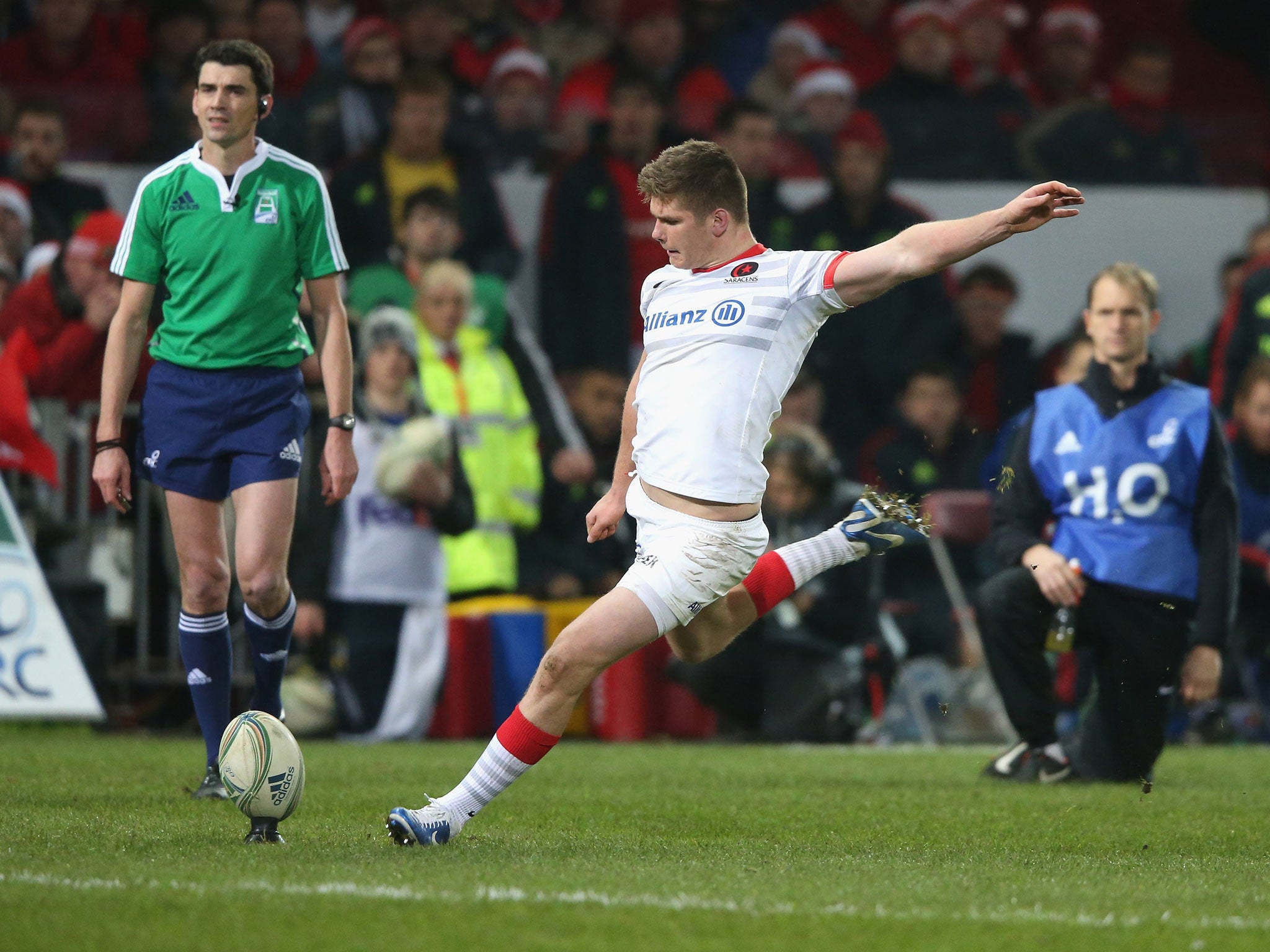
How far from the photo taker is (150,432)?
6.66 meters

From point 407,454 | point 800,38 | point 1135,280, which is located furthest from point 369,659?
point 800,38

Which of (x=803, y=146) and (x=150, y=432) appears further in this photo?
(x=803, y=146)

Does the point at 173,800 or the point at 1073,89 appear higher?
the point at 1073,89

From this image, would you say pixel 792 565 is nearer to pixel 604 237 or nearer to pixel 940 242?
pixel 940 242

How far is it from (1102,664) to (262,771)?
4.11 m

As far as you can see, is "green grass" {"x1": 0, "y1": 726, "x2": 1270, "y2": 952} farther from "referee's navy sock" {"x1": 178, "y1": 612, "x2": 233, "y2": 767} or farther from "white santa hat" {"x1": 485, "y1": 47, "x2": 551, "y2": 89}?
"white santa hat" {"x1": 485, "y1": 47, "x2": 551, "y2": 89}

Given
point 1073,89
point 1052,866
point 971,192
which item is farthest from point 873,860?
point 1073,89

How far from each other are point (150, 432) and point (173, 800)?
4.27 feet

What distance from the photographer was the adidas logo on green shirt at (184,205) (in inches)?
258

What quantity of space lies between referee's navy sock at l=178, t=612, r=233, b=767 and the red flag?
3.36 m

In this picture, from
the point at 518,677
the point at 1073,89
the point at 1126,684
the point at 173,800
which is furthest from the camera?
the point at 1073,89

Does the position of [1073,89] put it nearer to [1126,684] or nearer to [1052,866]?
[1126,684]

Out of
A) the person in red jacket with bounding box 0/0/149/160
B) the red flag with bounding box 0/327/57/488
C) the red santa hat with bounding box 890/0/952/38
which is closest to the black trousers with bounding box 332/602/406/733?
the red flag with bounding box 0/327/57/488

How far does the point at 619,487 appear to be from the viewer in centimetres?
587
